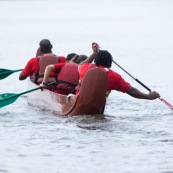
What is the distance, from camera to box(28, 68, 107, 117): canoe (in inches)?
537

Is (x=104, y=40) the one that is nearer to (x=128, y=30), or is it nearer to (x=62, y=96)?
(x=128, y=30)

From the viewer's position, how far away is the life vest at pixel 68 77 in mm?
15219

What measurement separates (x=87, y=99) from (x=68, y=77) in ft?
4.69

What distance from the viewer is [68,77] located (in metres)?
15.2

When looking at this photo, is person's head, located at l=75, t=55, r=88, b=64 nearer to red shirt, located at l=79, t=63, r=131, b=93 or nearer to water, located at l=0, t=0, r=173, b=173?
water, located at l=0, t=0, r=173, b=173

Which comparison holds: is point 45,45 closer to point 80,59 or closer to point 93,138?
point 80,59

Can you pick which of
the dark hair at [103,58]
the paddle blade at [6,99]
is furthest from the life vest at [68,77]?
the dark hair at [103,58]

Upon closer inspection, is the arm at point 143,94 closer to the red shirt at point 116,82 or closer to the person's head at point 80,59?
the red shirt at point 116,82

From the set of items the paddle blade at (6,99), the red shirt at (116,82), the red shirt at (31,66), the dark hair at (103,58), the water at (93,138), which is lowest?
the water at (93,138)

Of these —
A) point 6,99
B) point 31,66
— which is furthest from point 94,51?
point 31,66

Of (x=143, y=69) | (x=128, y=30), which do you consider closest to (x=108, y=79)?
(x=143, y=69)

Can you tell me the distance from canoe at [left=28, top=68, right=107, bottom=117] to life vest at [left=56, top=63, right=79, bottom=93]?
1.08ft

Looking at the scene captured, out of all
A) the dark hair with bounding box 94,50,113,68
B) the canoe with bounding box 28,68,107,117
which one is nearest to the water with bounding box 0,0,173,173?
the canoe with bounding box 28,68,107,117

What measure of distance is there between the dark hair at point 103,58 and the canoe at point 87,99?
0.26 m
